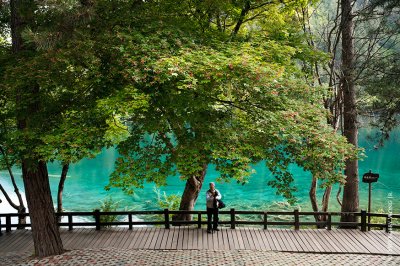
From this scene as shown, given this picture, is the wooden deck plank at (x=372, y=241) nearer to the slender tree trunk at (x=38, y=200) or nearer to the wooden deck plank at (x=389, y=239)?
the wooden deck plank at (x=389, y=239)

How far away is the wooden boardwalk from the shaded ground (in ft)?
0.99

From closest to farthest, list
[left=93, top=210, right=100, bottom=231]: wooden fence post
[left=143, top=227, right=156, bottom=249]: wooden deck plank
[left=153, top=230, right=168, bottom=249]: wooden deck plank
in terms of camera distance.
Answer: [left=153, top=230, right=168, bottom=249]: wooden deck plank < [left=143, top=227, right=156, bottom=249]: wooden deck plank < [left=93, top=210, right=100, bottom=231]: wooden fence post

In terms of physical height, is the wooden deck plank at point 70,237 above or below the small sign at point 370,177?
below

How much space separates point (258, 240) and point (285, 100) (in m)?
4.32

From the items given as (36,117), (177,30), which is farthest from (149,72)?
(36,117)

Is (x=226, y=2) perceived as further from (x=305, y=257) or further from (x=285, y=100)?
(x=305, y=257)

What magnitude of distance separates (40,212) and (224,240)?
505 centimetres

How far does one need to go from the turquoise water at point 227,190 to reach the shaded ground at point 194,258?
1283cm

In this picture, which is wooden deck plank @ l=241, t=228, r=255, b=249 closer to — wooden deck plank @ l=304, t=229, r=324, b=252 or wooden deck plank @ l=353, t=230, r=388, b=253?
wooden deck plank @ l=304, t=229, r=324, b=252

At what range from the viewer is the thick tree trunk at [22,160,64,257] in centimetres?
920

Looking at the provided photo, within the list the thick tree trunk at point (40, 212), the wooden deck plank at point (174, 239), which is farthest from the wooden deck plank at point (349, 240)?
the thick tree trunk at point (40, 212)

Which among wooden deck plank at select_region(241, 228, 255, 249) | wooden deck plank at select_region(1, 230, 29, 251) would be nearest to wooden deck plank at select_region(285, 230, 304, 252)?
wooden deck plank at select_region(241, 228, 255, 249)

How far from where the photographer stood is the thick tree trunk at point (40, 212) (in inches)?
362

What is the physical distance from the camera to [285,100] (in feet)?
27.1
